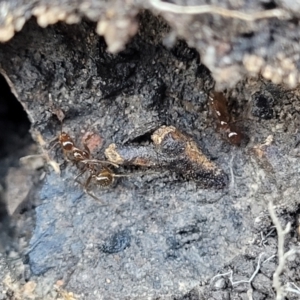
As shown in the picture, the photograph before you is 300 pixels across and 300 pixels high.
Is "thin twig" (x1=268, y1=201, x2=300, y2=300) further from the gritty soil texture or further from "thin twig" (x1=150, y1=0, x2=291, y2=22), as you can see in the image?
"thin twig" (x1=150, y1=0, x2=291, y2=22)

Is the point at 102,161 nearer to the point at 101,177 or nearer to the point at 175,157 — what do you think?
the point at 101,177

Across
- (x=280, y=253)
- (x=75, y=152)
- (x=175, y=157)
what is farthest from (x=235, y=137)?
(x=75, y=152)

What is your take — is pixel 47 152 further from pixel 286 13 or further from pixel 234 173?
pixel 286 13

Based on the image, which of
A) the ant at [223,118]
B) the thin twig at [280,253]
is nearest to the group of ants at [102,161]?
the ant at [223,118]

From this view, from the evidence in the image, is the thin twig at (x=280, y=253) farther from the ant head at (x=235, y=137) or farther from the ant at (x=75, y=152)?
the ant at (x=75, y=152)

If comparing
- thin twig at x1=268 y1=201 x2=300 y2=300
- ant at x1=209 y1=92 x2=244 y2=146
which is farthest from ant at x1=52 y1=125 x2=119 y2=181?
thin twig at x1=268 y1=201 x2=300 y2=300
